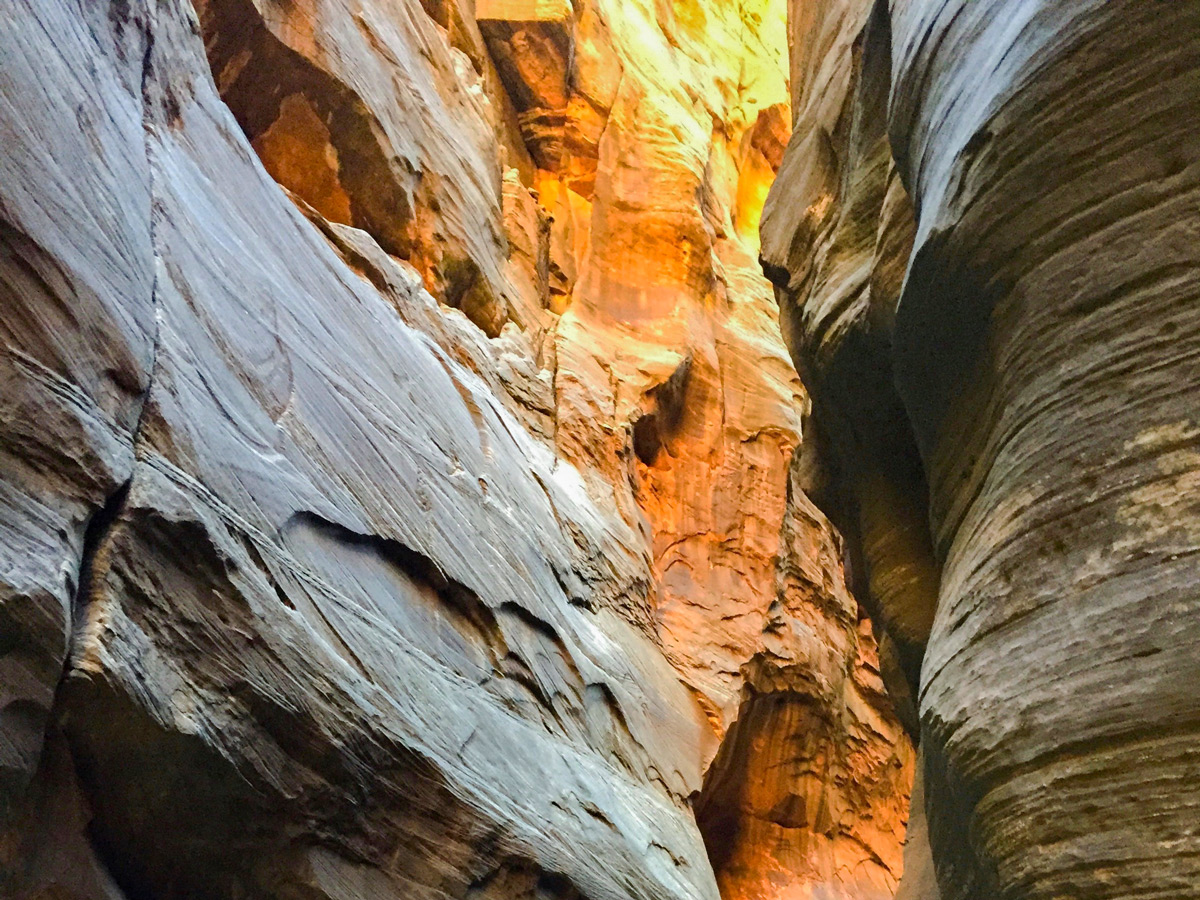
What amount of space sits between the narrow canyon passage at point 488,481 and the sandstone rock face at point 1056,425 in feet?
0.05

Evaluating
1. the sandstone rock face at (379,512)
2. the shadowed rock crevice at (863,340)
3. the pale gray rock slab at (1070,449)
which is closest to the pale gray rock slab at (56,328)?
the sandstone rock face at (379,512)

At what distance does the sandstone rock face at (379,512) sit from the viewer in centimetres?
349

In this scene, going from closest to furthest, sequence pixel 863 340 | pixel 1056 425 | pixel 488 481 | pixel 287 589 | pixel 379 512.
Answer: pixel 1056 425
pixel 287 589
pixel 379 512
pixel 863 340
pixel 488 481

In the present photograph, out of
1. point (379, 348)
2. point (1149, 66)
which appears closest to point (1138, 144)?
point (1149, 66)

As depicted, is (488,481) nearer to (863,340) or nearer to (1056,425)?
(863,340)

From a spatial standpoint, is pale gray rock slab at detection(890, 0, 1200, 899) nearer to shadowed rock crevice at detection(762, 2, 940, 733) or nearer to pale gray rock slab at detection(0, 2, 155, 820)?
shadowed rock crevice at detection(762, 2, 940, 733)

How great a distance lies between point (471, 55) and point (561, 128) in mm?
1784

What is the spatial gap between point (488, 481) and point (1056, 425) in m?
4.18

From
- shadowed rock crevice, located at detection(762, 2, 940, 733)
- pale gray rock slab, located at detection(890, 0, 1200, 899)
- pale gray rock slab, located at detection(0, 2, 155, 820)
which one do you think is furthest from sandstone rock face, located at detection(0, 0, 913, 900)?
pale gray rock slab, located at detection(890, 0, 1200, 899)

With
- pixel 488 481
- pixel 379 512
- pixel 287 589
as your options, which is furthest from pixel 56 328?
pixel 488 481

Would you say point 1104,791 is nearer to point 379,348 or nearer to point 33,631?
point 33,631

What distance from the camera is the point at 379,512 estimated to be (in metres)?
5.52

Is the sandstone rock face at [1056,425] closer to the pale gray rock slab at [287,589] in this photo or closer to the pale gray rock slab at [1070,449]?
the pale gray rock slab at [1070,449]

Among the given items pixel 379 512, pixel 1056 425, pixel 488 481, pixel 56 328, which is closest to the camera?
pixel 56 328
